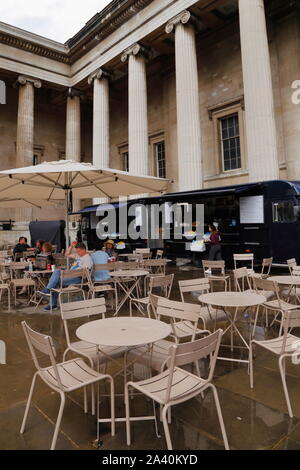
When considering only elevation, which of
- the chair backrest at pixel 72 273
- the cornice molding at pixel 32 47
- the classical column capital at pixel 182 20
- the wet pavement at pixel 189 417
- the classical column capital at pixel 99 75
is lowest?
the wet pavement at pixel 189 417

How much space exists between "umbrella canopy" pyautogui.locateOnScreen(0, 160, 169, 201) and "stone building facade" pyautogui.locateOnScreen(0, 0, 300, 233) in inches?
237

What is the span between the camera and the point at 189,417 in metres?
2.54

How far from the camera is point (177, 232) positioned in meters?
13.2

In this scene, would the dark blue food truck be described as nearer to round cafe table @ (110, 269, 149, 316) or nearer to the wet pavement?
round cafe table @ (110, 269, 149, 316)

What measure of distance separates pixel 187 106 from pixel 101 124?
6636mm

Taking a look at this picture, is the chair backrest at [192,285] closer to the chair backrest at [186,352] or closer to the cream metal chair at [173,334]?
the cream metal chair at [173,334]

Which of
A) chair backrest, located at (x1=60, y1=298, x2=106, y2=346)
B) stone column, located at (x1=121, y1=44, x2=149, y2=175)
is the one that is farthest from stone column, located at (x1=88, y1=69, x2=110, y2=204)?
chair backrest, located at (x1=60, y1=298, x2=106, y2=346)

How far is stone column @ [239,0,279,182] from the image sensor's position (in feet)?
37.4

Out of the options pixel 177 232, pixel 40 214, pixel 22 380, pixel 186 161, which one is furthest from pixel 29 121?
pixel 22 380

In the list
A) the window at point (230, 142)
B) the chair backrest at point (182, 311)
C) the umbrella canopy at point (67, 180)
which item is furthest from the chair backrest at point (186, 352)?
the window at point (230, 142)

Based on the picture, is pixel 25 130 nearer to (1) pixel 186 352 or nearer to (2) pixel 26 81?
(2) pixel 26 81

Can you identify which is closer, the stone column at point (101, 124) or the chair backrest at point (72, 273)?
the chair backrest at point (72, 273)

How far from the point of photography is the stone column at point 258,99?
37.4 feet
